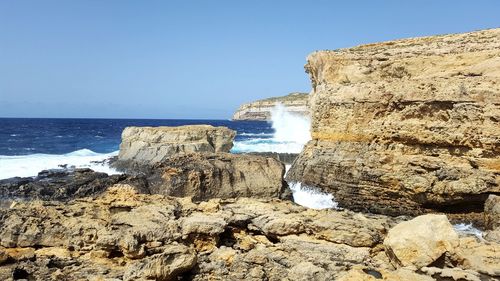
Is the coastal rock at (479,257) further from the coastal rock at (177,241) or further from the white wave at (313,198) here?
the white wave at (313,198)

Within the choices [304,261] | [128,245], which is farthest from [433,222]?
[128,245]

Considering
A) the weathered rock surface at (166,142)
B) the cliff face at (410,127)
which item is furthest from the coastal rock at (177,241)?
the weathered rock surface at (166,142)

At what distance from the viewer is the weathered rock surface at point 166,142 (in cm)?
3391

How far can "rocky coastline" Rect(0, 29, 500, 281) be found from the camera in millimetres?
7660

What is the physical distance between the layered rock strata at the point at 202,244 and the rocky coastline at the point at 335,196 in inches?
1.1

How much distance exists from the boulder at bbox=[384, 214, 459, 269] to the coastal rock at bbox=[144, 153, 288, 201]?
790cm

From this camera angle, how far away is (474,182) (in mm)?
17344

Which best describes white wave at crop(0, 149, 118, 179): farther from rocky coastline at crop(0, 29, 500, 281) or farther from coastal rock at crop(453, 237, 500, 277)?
coastal rock at crop(453, 237, 500, 277)

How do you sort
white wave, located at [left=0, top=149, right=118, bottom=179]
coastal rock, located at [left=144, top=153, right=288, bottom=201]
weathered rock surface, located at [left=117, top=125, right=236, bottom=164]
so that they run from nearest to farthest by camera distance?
1. coastal rock, located at [left=144, top=153, right=288, bottom=201]
2. white wave, located at [left=0, top=149, right=118, bottom=179]
3. weathered rock surface, located at [left=117, top=125, right=236, bottom=164]

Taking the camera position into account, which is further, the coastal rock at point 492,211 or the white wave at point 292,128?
the white wave at point 292,128

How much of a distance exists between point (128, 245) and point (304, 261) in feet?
11.1

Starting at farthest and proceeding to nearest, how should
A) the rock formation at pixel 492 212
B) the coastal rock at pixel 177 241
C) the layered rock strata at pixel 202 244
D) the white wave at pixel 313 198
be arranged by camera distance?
the white wave at pixel 313 198 → the rock formation at pixel 492 212 → the coastal rock at pixel 177 241 → the layered rock strata at pixel 202 244

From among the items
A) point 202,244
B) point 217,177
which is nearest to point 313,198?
point 217,177

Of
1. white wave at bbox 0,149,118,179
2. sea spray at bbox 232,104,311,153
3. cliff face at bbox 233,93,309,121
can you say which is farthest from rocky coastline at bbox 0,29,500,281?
cliff face at bbox 233,93,309,121
